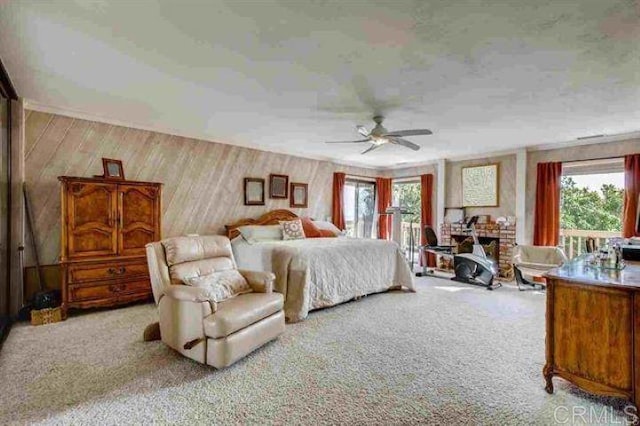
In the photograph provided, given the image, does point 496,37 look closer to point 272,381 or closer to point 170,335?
point 272,381

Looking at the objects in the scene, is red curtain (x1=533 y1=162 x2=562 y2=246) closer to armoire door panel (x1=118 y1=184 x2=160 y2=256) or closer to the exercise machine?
the exercise machine

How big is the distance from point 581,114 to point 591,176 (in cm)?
208

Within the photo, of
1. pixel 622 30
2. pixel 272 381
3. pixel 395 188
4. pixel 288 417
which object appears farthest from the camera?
pixel 395 188

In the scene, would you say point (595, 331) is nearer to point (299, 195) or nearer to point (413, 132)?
point (413, 132)

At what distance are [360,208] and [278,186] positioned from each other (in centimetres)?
261

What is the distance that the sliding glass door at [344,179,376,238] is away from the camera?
7.75 m

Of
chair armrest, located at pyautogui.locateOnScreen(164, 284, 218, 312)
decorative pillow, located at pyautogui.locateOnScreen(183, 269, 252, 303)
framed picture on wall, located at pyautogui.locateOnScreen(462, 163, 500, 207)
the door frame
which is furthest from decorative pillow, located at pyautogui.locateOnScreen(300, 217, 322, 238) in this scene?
the door frame

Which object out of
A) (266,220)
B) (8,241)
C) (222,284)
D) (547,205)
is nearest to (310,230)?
(266,220)

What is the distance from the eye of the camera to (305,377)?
238 centimetres

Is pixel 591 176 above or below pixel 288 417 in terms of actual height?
above

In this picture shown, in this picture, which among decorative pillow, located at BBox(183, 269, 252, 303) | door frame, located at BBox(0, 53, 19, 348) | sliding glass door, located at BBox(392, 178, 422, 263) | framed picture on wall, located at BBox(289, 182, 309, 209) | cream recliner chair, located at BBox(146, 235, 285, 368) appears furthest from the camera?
sliding glass door, located at BBox(392, 178, 422, 263)

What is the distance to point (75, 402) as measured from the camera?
6.70 feet

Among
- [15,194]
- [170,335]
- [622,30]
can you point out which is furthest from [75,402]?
[622,30]

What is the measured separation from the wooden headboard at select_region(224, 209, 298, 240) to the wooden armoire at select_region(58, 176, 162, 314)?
1314 mm
